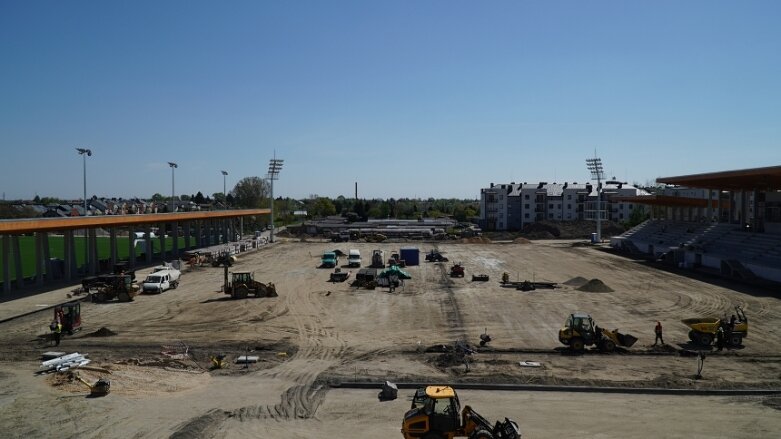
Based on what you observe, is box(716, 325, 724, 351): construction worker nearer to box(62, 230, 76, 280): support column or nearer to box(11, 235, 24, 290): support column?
box(11, 235, 24, 290): support column

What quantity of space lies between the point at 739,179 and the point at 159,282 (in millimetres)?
48254

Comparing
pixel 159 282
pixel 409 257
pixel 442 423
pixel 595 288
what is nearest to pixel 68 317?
pixel 159 282

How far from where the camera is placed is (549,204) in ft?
364

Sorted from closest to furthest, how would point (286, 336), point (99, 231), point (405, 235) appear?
1. point (286, 336)
2. point (405, 235)
3. point (99, 231)

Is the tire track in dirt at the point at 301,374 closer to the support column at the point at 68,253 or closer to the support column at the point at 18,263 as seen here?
the support column at the point at 18,263

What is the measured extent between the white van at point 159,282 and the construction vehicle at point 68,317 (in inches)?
421

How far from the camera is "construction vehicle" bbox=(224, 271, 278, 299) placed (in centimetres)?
3450

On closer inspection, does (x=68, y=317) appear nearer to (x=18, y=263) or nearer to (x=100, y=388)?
(x=100, y=388)

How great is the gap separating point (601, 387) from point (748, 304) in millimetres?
20338

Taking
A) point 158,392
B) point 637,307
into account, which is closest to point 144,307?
point 158,392

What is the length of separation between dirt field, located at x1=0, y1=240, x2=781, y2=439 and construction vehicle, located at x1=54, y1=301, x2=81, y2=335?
62cm

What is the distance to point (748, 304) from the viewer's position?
105 feet

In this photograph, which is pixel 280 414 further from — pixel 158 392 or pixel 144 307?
pixel 144 307

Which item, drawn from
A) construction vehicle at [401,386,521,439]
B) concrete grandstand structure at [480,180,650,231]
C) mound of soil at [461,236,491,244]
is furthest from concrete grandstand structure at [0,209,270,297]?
concrete grandstand structure at [480,180,650,231]
